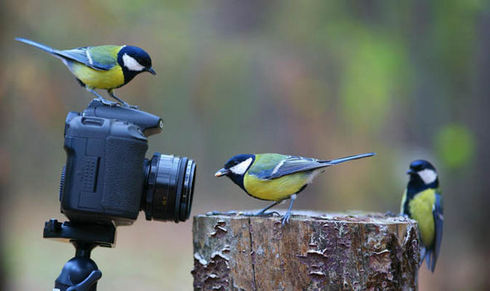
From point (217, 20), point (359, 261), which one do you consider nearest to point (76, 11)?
point (217, 20)

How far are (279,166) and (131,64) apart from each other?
2.67ft

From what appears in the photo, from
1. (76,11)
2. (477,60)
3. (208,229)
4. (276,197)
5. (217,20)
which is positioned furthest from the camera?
(217,20)

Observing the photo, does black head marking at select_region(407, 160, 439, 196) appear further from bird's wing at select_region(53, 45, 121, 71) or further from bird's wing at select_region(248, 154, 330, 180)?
bird's wing at select_region(53, 45, 121, 71)

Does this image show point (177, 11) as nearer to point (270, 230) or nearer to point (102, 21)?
Answer: point (102, 21)

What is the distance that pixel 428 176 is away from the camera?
9.74 ft

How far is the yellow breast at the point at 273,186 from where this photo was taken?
2.14 meters

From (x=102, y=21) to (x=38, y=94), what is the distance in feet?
3.61

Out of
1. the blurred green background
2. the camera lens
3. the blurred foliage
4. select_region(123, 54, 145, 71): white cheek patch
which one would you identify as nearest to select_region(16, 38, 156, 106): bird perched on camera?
select_region(123, 54, 145, 71): white cheek patch

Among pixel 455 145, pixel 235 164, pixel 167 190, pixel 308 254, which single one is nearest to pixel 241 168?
pixel 235 164

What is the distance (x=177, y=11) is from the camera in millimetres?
5973

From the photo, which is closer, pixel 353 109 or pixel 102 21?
pixel 102 21

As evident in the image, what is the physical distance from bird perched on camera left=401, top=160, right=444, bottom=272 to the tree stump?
1.02 metres

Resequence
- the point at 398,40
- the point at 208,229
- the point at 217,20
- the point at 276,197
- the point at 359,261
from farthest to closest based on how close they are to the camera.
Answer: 1. the point at 217,20
2. the point at 398,40
3. the point at 276,197
4. the point at 208,229
5. the point at 359,261

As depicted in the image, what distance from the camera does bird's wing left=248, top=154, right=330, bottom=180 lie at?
2127 mm
